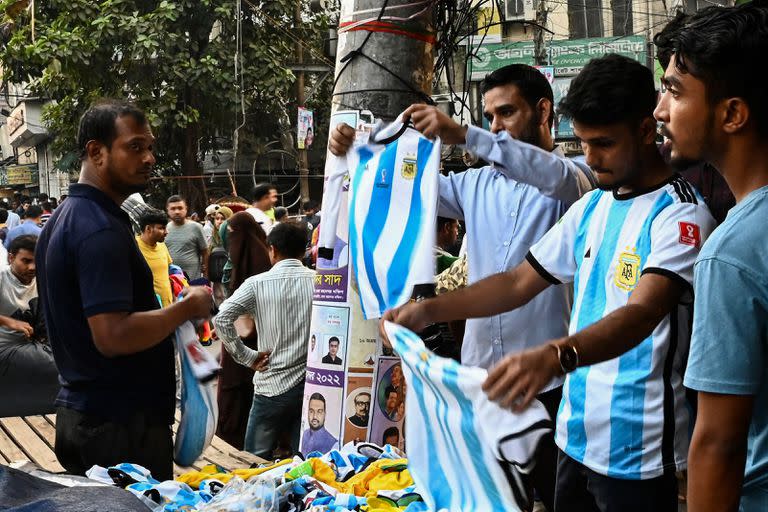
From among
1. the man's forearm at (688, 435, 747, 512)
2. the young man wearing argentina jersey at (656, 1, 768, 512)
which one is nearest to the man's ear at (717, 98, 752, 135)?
the young man wearing argentina jersey at (656, 1, 768, 512)

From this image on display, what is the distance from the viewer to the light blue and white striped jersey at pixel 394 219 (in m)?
3.31

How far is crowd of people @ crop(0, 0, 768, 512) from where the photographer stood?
1.68 metres

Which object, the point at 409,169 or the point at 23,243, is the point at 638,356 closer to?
the point at 409,169

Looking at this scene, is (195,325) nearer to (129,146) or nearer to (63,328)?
(63,328)

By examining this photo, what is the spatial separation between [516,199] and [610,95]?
0.91 m

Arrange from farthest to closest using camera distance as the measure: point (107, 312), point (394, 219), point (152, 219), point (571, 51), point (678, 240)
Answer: point (571, 51) → point (152, 219) → point (394, 219) → point (107, 312) → point (678, 240)

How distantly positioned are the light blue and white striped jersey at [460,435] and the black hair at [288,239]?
2.92 meters

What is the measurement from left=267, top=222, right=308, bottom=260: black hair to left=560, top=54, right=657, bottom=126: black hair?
2984mm

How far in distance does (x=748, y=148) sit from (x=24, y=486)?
2.50 m

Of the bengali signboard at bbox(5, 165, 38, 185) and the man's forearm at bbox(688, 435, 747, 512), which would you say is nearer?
the man's forearm at bbox(688, 435, 747, 512)

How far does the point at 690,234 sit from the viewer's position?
2.40 meters

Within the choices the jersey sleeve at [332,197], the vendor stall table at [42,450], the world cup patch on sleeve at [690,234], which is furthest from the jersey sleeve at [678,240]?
A: the vendor stall table at [42,450]

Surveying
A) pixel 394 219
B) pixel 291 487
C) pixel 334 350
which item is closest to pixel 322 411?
pixel 334 350

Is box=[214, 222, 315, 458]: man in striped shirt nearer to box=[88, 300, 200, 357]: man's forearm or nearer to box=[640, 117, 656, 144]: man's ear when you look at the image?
box=[88, 300, 200, 357]: man's forearm
